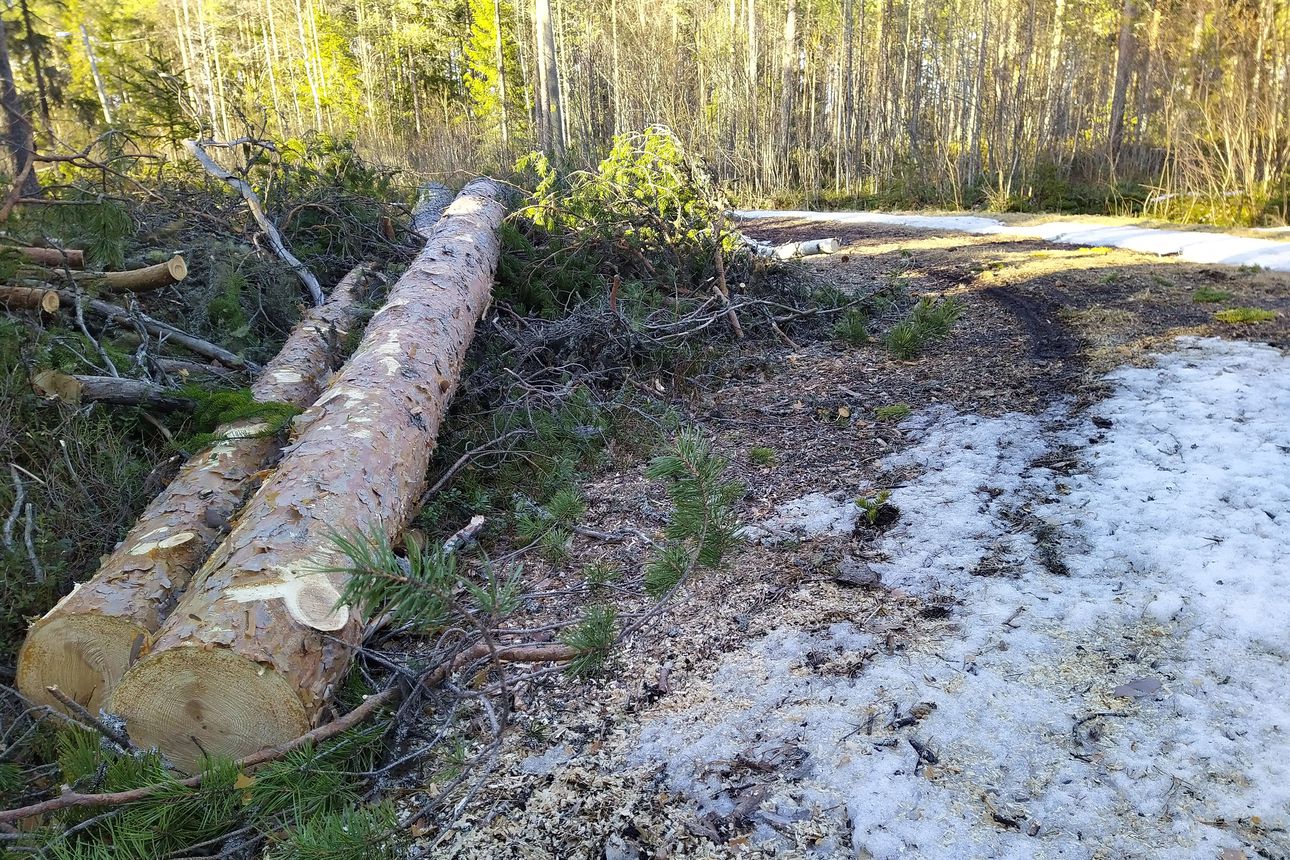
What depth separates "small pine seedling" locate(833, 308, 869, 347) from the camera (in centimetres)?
518

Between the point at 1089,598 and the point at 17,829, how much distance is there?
2.97 meters

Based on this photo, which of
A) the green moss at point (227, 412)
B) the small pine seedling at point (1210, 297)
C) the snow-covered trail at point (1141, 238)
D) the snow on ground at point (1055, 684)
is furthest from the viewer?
the snow-covered trail at point (1141, 238)

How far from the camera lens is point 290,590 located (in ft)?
6.23

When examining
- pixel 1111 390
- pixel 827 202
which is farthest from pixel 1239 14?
pixel 1111 390

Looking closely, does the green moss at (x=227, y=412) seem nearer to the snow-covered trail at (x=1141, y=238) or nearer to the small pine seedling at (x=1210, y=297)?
the snow-covered trail at (x=1141, y=238)

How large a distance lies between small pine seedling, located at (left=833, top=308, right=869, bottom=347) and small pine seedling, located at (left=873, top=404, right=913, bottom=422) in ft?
4.45

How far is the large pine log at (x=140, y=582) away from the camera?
2084 mm

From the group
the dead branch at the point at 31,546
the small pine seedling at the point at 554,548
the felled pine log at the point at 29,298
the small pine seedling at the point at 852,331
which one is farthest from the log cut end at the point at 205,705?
the small pine seedling at the point at 852,331

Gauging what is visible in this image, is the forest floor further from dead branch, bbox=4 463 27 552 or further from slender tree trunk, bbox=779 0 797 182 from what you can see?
slender tree trunk, bbox=779 0 797 182

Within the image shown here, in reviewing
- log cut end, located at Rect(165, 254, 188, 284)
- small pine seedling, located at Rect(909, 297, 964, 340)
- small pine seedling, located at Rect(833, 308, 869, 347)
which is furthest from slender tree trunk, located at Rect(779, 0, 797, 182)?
log cut end, located at Rect(165, 254, 188, 284)

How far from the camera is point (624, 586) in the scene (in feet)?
8.43

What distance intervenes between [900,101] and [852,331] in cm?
1198

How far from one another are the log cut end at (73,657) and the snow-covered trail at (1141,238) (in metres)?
6.75

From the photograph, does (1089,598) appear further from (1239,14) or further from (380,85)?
(380,85)
